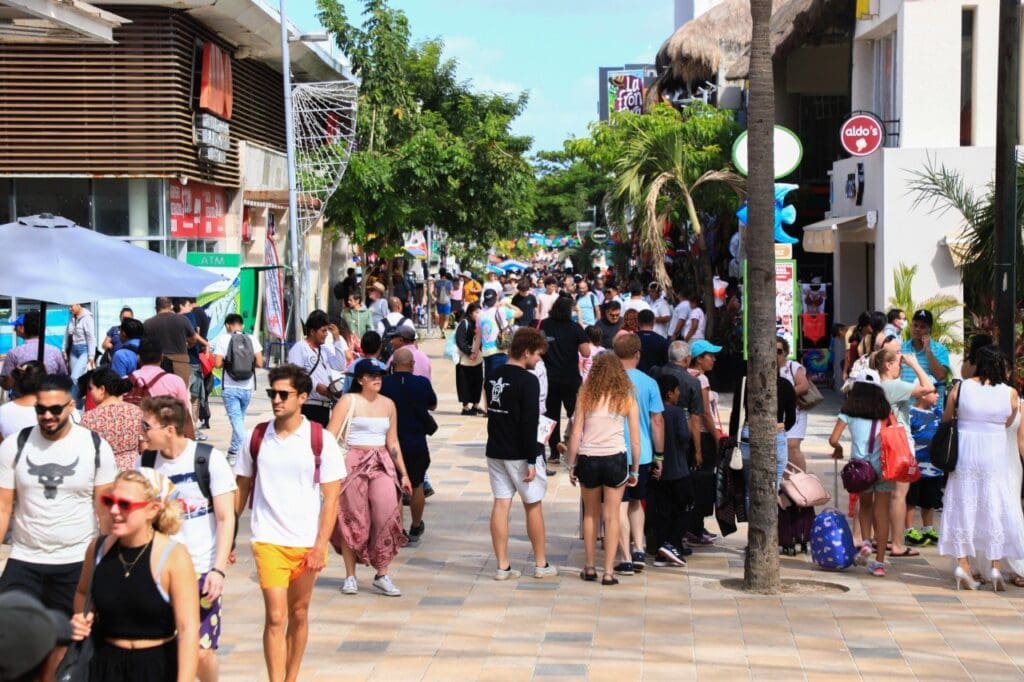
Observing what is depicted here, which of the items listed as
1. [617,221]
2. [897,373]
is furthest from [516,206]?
[897,373]

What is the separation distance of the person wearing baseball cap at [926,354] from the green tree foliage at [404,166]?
21.3 metres

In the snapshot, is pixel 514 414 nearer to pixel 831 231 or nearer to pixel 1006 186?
pixel 1006 186

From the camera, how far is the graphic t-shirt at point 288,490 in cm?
714

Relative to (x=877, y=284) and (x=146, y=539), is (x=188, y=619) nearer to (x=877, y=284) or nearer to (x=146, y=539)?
(x=146, y=539)

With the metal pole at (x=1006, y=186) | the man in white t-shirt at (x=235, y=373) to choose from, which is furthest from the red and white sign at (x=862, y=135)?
the man in white t-shirt at (x=235, y=373)

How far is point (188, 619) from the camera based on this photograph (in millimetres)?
5270

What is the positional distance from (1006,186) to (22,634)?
1059cm

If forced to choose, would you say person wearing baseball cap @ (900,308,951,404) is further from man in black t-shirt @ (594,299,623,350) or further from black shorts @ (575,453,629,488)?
man in black t-shirt @ (594,299,623,350)

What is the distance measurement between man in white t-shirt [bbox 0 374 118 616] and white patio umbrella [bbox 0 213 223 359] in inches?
65.2

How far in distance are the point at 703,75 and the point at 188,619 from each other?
91.6 ft

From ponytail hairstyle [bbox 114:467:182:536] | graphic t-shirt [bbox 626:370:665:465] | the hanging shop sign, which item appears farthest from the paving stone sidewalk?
the hanging shop sign

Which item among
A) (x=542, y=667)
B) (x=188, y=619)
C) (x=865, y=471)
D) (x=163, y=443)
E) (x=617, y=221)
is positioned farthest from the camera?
(x=617, y=221)

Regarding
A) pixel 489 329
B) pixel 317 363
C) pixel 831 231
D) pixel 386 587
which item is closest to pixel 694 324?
pixel 831 231

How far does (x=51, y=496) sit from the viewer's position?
6941 mm
